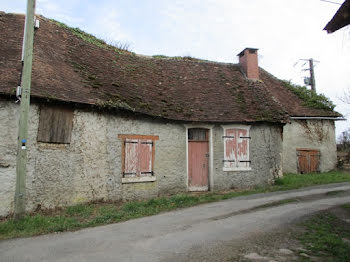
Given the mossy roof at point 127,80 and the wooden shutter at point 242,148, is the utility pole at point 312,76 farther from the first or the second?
the wooden shutter at point 242,148

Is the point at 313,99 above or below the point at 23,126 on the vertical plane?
above

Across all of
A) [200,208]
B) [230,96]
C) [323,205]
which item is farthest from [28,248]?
[230,96]

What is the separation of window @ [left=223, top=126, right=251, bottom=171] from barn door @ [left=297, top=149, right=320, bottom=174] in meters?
6.77

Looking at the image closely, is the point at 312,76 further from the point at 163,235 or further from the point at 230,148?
the point at 163,235

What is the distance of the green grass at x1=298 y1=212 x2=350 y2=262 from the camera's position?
176 inches

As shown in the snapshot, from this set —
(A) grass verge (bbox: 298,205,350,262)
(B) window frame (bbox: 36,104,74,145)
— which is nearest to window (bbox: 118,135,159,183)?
(B) window frame (bbox: 36,104,74,145)

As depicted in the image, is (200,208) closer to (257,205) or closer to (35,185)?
(257,205)

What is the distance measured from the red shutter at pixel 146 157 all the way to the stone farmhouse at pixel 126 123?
37 mm

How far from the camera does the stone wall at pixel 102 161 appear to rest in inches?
311

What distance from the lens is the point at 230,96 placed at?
13.5 m

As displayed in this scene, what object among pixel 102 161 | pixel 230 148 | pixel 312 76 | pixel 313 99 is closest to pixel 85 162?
pixel 102 161

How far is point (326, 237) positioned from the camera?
5.26m

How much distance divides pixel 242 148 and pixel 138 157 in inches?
183

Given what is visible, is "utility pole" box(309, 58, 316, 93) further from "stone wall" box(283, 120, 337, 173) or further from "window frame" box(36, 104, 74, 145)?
"window frame" box(36, 104, 74, 145)
